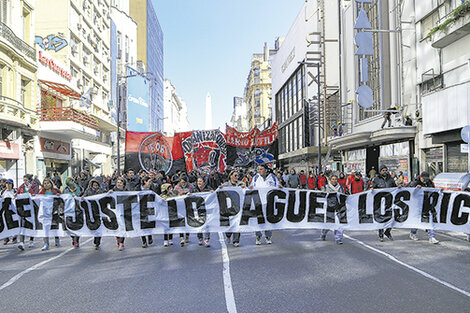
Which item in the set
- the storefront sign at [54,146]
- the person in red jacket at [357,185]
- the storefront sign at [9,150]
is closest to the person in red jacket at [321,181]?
the person in red jacket at [357,185]

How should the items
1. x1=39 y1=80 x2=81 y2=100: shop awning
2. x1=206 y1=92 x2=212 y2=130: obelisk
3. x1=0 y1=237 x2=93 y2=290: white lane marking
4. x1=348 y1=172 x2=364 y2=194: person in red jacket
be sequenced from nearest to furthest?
x1=0 y1=237 x2=93 y2=290: white lane marking → x1=348 y1=172 x2=364 y2=194: person in red jacket → x1=39 y1=80 x2=81 y2=100: shop awning → x1=206 y1=92 x2=212 y2=130: obelisk

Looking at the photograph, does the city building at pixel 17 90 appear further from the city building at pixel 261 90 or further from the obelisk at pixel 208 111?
the obelisk at pixel 208 111

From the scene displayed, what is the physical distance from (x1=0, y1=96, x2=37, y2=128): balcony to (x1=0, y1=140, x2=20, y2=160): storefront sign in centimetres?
106

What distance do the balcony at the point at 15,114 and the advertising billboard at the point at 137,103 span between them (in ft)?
107

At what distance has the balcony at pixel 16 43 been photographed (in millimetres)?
20172

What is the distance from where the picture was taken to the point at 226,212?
9320 mm

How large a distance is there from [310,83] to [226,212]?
1021 inches

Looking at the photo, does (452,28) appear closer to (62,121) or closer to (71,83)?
(62,121)

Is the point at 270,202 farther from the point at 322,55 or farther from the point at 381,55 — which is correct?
the point at 322,55

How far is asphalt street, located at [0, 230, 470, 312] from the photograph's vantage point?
4.88 meters

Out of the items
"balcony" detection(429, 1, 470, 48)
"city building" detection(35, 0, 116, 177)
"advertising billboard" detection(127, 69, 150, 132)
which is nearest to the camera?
"balcony" detection(429, 1, 470, 48)

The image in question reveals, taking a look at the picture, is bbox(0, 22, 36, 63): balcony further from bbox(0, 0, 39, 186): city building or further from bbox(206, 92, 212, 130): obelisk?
bbox(206, 92, 212, 130): obelisk

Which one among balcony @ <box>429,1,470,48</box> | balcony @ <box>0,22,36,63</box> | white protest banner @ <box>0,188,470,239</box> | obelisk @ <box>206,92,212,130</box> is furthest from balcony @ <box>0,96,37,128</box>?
obelisk @ <box>206,92,212,130</box>

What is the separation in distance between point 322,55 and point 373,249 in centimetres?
2691
